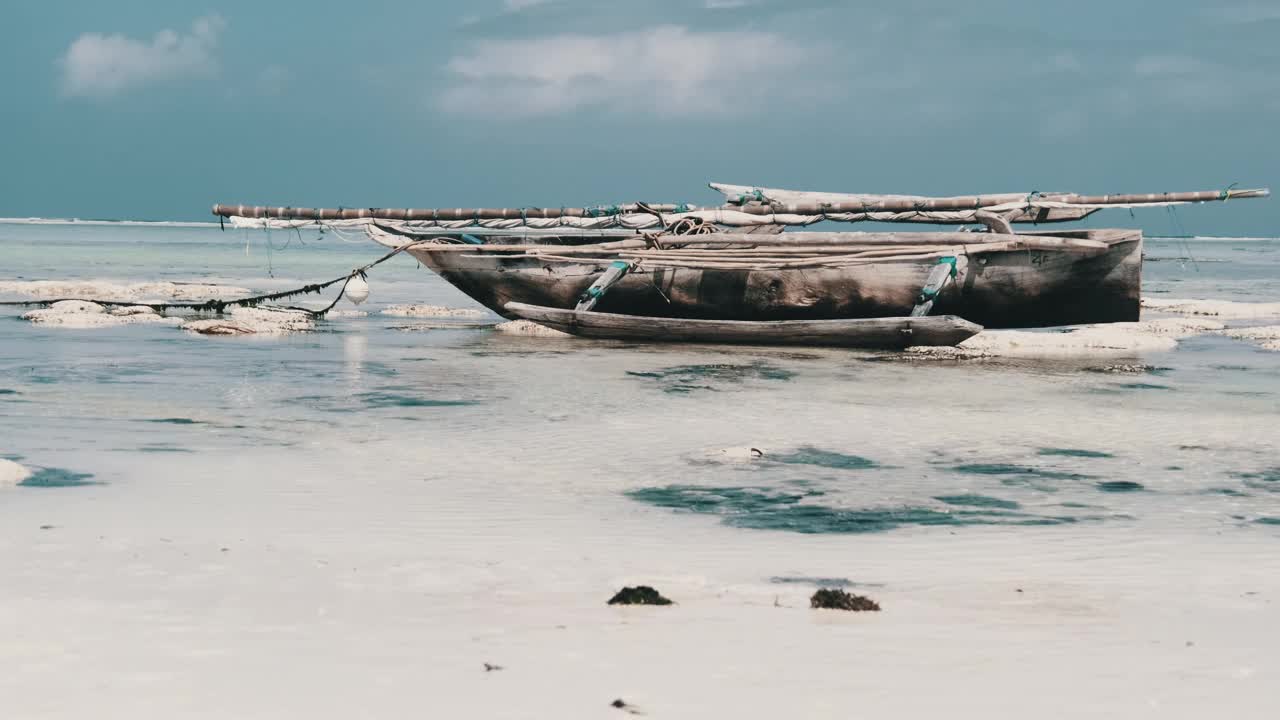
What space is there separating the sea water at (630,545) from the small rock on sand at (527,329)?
5605mm

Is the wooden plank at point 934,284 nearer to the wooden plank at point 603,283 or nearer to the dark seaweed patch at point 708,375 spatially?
the dark seaweed patch at point 708,375

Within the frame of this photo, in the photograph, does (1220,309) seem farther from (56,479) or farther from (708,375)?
(56,479)

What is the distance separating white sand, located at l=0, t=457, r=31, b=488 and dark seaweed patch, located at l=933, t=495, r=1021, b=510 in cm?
519

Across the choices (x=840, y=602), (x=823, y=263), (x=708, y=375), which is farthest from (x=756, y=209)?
(x=840, y=602)

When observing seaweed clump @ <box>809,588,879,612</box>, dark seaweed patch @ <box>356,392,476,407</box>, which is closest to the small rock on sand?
dark seaweed patch @ <box>356,392,476,407</box>

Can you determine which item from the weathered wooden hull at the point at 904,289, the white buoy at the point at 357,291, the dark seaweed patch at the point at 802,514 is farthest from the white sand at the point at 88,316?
the dark seaweed patch at the point at 802,514

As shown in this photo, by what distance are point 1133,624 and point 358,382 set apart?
9.33m

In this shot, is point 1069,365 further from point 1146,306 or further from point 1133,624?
point 1146,306

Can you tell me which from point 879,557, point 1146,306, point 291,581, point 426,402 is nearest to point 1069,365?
point 426,402

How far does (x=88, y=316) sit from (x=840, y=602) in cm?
1788

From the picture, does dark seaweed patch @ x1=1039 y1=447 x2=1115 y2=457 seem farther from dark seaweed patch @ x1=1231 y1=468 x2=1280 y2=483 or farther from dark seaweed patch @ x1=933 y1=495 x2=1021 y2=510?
dark seaweed patch @ x1=933 y1=495 x2=1021 y2=510

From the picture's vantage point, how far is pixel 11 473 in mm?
7602

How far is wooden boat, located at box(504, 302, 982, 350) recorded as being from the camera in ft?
52.8

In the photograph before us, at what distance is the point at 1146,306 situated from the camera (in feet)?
93.6
